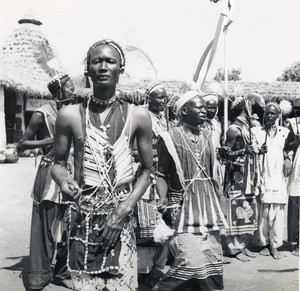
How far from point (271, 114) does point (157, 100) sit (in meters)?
1.36

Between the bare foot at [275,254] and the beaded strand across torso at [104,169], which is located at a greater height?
the beaded strand across torso at [104,169]

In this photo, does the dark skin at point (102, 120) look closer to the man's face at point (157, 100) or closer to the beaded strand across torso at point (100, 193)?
the beaded strand across torso at point (100, 193)

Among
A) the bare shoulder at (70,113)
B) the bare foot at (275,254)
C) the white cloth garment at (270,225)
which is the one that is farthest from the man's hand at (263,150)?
the bare shoulder at (70,113)

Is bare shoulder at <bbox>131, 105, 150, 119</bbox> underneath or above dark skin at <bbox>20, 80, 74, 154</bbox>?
above

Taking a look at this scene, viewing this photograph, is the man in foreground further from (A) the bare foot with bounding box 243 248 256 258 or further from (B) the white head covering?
(A) the bare foot with bounding box 243 248 256 258

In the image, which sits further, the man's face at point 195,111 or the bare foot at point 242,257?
the bare foot at point 242,257

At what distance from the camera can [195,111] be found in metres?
3.76

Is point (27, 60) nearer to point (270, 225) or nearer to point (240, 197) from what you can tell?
point (240, 197)

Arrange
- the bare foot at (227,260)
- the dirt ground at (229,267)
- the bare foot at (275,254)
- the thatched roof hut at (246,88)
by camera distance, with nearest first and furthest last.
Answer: the dirt ground at (229,267) < the bare foot at (227,260) < the bare foot at (275,254) < the thatched roof hut at (246,88)

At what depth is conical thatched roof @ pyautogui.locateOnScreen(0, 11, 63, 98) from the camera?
16625 mm

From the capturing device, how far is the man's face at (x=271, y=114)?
5.23 metres

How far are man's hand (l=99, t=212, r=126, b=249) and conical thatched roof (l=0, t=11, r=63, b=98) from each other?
14.7 m

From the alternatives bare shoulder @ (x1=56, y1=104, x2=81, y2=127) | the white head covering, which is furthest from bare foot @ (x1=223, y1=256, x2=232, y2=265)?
bare shoulder @ (x1=56, y1=104, x2=81, y2=127)

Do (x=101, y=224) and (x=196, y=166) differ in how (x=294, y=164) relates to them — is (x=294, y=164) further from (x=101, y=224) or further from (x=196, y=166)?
(x=101, y=224)
